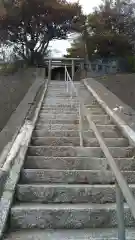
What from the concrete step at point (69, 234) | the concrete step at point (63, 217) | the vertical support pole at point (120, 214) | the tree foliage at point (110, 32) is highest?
the tree foliage at point (110, 32)

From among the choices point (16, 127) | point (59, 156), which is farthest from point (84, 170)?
point (16, 127)

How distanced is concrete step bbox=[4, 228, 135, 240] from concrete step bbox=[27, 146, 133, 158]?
60.4 inches

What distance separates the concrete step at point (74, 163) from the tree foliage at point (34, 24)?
15686mm

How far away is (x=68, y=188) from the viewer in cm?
376

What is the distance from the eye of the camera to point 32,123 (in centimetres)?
615

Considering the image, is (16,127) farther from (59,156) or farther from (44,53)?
(44,53)

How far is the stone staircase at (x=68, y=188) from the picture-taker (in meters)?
3.37

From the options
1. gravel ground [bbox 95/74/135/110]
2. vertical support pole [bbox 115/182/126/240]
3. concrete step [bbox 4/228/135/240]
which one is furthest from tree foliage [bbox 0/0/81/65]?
vertical support pole [bbox 115/182/126/240]

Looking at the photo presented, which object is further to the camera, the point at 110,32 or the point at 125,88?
the point at 110,32

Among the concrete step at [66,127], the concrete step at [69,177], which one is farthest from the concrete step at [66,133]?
the concrete step at [69,177]

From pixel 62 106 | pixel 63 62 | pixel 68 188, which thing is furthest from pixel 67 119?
pixel 63 62

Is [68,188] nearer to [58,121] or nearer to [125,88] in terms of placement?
[58,121]

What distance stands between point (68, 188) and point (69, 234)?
23.0 inches

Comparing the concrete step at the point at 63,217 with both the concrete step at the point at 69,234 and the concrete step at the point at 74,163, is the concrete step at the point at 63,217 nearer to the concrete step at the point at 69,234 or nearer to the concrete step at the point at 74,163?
the concrete step at the point at 69,234
